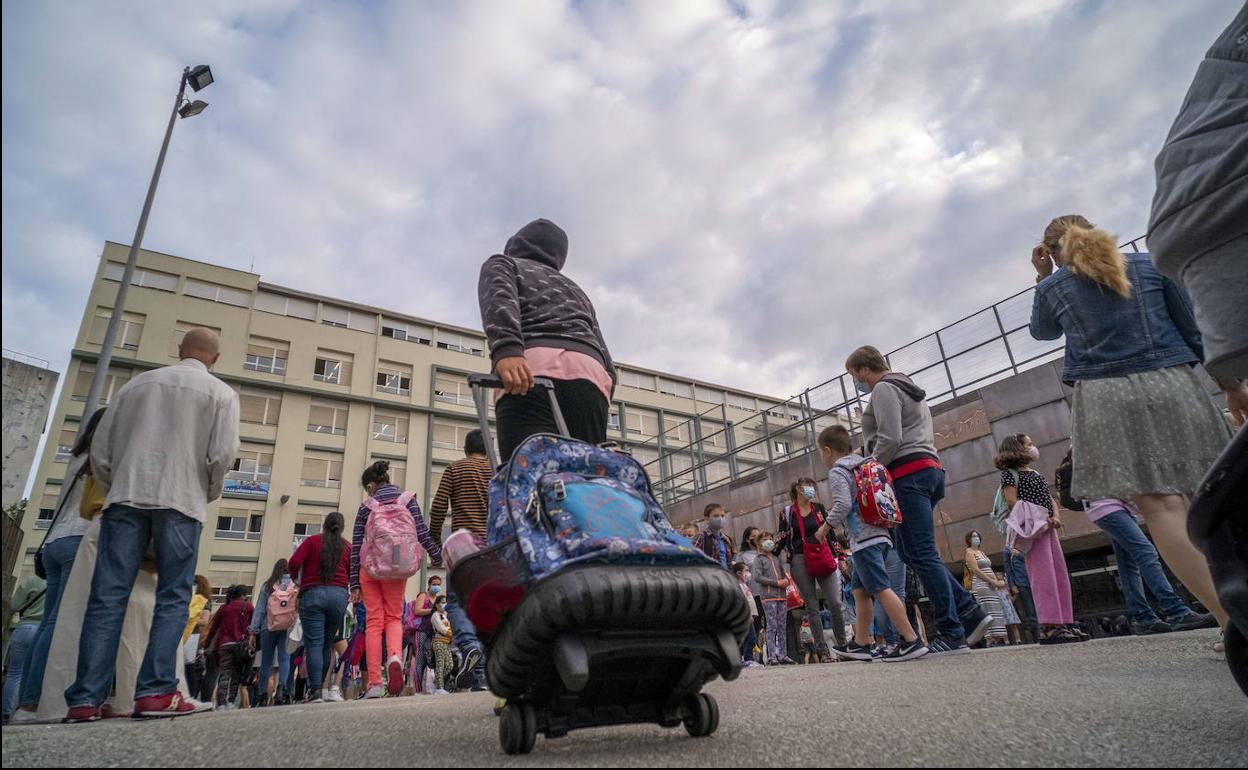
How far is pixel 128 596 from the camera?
2.89 m

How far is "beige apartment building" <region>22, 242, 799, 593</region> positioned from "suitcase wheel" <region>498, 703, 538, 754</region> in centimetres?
2932

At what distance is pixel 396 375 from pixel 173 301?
11.8m

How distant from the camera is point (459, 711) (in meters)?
2.51

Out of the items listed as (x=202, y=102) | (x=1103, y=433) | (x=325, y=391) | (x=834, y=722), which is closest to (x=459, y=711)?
(x=834, y=722)

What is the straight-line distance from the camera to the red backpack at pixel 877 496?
178 inches

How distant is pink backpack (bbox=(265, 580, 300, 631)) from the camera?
321 inches

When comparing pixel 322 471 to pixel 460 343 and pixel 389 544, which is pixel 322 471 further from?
pixel 389 544

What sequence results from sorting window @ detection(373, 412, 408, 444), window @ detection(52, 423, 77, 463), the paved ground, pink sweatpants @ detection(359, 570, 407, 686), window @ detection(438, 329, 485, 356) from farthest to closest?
window @ detection(438, 329, 485, 356), window @ detection(373, 412, 408, 444), window @ detection(52, 423, 77, 463), pink sweatpants @ detection(359, 570, 407, 686), the paved ground

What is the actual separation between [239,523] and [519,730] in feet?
118

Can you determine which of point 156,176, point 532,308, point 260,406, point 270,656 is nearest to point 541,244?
point 532,308

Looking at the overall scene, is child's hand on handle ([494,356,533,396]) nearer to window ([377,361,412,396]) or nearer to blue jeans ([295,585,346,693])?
blue jeans ([295,585,346,693])

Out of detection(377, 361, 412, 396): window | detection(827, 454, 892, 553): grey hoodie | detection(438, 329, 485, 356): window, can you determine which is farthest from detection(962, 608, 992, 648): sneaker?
detection(438, 329, 485, 356): window

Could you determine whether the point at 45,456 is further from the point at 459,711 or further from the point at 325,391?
the point at 459,711

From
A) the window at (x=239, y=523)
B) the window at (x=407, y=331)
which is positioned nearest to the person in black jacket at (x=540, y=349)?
the window at (x=239, y=523)
